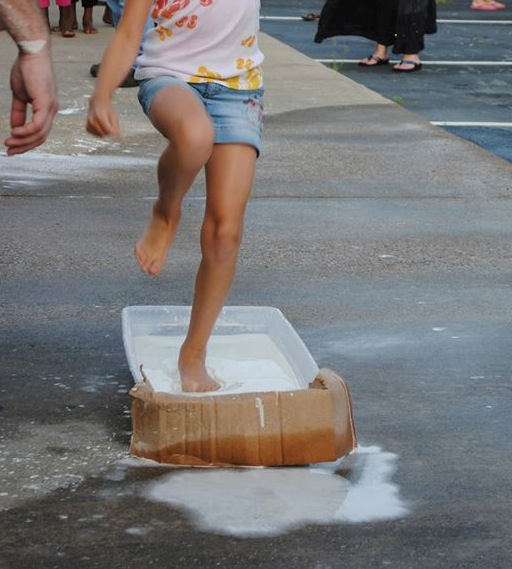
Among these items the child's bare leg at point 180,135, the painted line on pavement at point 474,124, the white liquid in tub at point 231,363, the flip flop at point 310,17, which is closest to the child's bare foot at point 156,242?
the child's bare leg at point 180,135

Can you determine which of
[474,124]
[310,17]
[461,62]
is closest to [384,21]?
[461,62]

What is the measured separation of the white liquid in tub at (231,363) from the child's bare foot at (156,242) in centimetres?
29

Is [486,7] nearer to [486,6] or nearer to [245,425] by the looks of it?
[486,6]

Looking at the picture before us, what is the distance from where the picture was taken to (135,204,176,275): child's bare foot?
4.18 metres

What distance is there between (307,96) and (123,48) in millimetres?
7003

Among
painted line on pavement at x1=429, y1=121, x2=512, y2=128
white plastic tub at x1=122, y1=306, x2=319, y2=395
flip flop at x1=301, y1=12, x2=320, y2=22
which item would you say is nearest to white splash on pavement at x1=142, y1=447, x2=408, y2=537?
white plastic tub at x1=122, y1=306, x2=319, y2=395

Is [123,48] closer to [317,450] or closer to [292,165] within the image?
[317,450]

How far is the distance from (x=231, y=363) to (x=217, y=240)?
586 millimetres

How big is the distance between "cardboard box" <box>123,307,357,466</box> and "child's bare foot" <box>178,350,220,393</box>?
0.30 meters

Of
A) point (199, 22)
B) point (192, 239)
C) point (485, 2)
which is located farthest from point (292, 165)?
point (485, 2)

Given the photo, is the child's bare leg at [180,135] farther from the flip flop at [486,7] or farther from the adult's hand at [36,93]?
the flip flop at [486,7]

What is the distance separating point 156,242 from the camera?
4195mm

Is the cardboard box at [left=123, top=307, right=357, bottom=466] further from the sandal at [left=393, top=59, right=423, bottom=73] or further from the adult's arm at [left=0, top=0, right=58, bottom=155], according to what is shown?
the sandal at [left=393, top=59, right=423, bottom=73]

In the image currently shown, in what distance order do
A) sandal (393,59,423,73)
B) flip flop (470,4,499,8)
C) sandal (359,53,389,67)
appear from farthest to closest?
flip flop (470,4,499,8)
sandal (359,53,389,67)
sandal (393,59,423,73)
